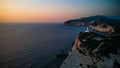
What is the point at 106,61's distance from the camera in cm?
2348

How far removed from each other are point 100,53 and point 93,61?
98.5 inches

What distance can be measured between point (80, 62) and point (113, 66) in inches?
241

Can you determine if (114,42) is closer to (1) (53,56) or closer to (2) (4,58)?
(1) (53,56)

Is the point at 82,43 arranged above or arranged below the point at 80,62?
above

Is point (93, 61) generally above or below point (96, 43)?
below

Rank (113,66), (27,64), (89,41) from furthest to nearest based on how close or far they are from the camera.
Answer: (89,41) → (27,64) → (113,66)

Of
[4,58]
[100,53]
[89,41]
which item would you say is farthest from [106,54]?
[4,58]

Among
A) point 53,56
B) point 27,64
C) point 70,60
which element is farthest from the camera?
point 53,56

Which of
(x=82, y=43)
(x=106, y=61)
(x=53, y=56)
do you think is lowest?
(x=53, y=56)

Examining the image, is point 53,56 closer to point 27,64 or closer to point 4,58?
point 27,64

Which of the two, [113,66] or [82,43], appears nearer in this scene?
[113,66]

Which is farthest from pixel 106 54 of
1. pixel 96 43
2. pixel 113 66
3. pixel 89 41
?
pixel 89 41

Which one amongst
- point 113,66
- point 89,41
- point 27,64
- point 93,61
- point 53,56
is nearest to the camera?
point 113,66

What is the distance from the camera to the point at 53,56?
3538cm
